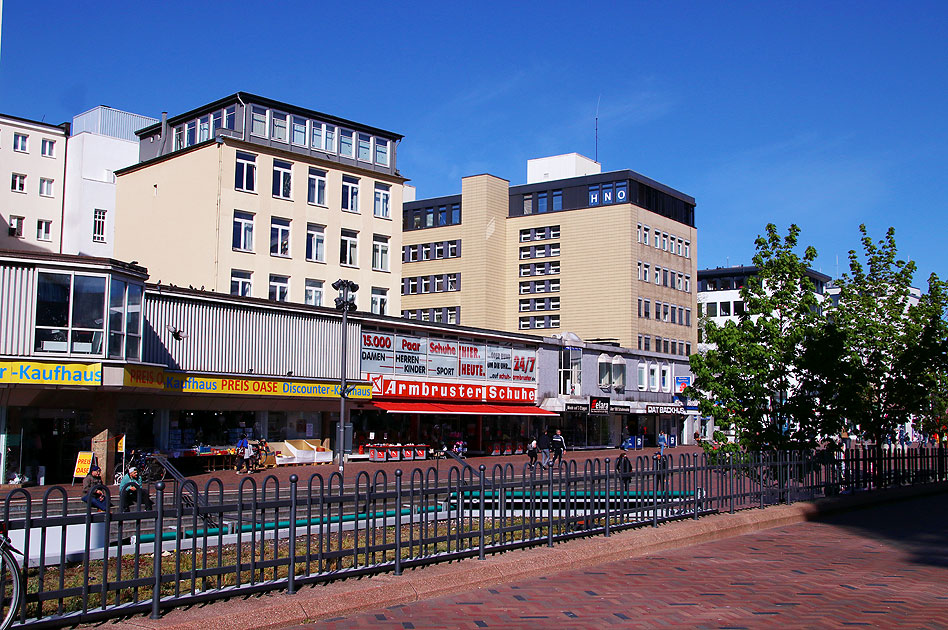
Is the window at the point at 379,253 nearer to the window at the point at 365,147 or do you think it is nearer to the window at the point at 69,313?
the window at the point at 365,147

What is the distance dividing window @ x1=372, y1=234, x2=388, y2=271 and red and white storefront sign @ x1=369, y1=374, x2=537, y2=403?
8369mm

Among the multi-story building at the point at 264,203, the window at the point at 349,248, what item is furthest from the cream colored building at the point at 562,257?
the window at the point at 349,248

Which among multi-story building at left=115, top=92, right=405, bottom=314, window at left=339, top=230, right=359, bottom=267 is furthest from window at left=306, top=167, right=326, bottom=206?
window at left=339, top=230, right=359, bottom=267

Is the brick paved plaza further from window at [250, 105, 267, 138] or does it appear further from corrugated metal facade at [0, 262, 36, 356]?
window at [250, 105, 267, 138]

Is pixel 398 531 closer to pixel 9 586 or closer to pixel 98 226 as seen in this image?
pixel 9 586

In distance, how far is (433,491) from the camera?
9.66 metres

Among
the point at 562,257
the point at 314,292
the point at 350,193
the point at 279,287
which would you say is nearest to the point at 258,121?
the point at 350,193

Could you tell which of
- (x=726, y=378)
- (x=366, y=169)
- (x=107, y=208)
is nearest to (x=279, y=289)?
(x=366, y=169)

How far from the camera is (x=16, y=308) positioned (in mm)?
26156

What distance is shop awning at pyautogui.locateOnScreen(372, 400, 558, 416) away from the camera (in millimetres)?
41094

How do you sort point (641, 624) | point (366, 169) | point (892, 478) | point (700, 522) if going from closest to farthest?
point (641, 624), point (700, 522), point (892, 478), point (366, 169)

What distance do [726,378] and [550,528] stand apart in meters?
9.25

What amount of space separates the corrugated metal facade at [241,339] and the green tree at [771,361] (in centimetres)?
1932

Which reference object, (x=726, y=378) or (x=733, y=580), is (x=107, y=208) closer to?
(x=726, y=378)
